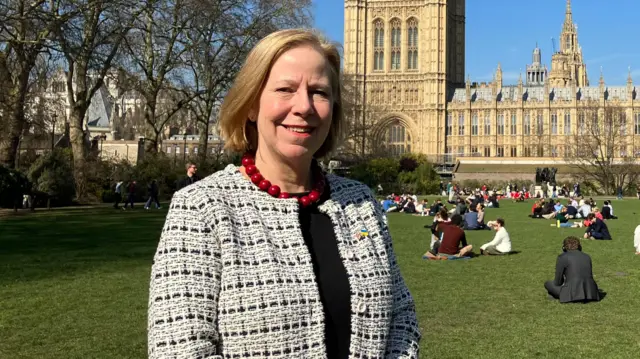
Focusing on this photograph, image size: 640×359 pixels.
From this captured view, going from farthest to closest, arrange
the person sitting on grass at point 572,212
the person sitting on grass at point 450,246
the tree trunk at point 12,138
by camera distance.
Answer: the person sitting on grass at point 572,212, the tree trunk at point 12,138, the person sitting on grass at point 450,246

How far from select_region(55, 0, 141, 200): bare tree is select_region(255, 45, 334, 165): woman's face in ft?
49.0

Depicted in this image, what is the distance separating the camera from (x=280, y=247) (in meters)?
1.94

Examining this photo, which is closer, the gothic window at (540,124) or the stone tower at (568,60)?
the gothic window at (540,124)

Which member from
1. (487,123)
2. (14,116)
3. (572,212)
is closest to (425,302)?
(14,116)

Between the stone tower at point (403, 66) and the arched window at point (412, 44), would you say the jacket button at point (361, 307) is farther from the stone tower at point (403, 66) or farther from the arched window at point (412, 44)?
the arched window at point (412, 44)

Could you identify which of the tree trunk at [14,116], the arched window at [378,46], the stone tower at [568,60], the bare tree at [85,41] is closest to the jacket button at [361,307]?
the bare tree at [85,41]

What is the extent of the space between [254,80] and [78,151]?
78.9 ft

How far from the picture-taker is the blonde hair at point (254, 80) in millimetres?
2045

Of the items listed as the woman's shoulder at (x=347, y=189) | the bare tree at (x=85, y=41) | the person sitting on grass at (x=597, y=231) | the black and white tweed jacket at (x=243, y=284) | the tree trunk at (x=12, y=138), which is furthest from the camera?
the tree trunk at (x=12, y=138)

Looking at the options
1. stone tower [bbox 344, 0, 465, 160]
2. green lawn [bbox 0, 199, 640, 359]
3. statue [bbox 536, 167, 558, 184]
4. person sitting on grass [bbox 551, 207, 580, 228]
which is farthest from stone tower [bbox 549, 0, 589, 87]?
green lawn [bbox 0, 199, 640, 359]

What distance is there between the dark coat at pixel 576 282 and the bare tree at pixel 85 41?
11692 mm

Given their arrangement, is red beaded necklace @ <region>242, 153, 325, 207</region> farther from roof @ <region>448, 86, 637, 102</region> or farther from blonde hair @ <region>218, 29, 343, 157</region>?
roof @ <region>448, 86, 637, 102</region>

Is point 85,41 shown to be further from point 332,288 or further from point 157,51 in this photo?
point 332,288

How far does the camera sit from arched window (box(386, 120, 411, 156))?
72.1 meters
